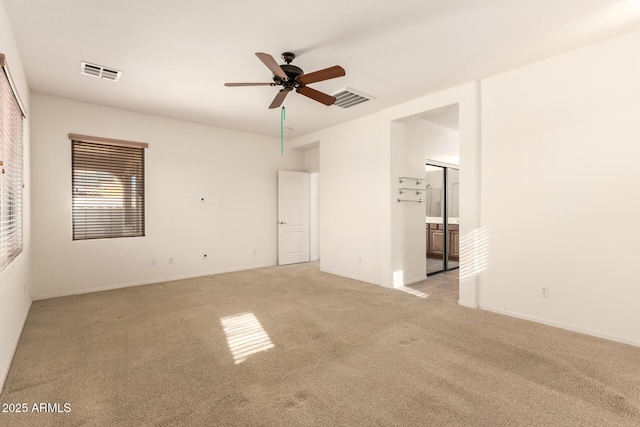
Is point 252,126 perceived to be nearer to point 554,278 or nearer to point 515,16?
point 515,16

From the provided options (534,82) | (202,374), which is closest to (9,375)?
(202,374)

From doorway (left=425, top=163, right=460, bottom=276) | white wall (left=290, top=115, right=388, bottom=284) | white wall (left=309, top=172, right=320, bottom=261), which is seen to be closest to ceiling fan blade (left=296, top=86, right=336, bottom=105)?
white wall (left=290, top=115, right=388, bottom=284)

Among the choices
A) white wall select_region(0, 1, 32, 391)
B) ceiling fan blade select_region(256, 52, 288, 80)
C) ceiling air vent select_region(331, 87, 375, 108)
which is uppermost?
ceiling air vent select_region(331, 87, 375, 108)

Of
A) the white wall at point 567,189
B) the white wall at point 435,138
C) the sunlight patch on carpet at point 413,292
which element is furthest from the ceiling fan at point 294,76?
the sunlight patch on carpet at point 413,292

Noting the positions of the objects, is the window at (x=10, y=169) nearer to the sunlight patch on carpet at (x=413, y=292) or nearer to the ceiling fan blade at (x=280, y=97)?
the ceiling fan blade at (x=280, y=97)

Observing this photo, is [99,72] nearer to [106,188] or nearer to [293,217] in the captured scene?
[106,188]

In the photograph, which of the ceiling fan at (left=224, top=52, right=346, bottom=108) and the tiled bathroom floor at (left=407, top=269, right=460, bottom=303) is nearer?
the ceiling fan at (left=224, top=52, right=346, bottom=108)

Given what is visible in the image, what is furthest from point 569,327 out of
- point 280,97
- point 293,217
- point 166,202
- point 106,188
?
point 106,188

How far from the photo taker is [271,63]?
2.62m

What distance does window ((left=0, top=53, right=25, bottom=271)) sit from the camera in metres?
2.35

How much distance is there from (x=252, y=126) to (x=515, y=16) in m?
4.25

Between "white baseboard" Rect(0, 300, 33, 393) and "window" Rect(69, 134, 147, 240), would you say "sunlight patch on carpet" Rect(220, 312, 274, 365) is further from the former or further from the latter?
"window" Rect(69, 134, 147, 240)

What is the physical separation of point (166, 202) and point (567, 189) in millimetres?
5413

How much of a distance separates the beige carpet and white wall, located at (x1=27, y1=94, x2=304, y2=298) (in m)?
0.88
